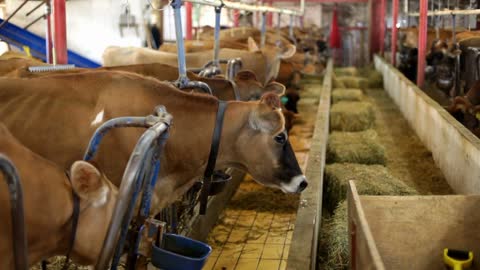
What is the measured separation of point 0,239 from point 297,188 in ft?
6.37

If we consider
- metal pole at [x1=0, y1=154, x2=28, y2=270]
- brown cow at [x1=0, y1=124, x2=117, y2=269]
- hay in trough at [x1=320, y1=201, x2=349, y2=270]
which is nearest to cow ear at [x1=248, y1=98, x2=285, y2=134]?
hay in trough at [x1=320, y1=201, x2=349, y2=270]

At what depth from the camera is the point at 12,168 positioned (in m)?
2.16

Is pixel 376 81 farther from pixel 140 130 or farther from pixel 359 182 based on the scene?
pixel 140 130

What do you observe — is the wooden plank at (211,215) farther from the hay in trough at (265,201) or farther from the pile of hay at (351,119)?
the pile of hay at (351,119)

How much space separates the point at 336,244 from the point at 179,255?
5.62ft

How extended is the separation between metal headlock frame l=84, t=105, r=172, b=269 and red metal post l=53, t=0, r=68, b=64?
8.36ft

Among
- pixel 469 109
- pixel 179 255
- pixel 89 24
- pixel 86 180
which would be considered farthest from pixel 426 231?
pixel 89 24

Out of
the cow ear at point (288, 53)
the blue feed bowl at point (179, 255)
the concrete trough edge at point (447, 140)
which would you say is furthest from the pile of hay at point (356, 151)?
the blue feed bowl at point (179, 255)

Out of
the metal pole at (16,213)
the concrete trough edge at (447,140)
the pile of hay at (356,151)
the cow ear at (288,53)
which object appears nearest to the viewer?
the metal pole at (16,213)

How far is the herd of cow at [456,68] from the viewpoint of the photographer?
7953 millimetres

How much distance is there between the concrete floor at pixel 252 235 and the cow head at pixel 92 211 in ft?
7.69

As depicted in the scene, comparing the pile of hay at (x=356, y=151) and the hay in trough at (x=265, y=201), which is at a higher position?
the pile of hay at (x=356, y=151)

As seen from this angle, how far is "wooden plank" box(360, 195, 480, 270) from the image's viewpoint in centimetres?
365

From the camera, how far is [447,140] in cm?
675
